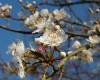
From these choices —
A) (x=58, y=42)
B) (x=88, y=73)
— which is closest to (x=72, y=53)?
(x=58, y=42)

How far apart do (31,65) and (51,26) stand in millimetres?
195

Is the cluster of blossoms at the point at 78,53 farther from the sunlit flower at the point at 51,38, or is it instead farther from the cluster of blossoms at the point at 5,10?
the cluster of blossoms at the point at 5,10

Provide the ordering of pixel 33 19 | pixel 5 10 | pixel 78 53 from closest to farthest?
pixel 78 53 < pixel 33 19 < pixel 5 10

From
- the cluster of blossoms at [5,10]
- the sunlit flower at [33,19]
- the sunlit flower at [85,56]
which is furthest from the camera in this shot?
the cluster of blossoms at [5,10]

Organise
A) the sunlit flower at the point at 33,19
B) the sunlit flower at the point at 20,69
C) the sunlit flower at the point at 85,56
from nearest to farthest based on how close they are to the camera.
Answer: the sunlit flower at the point at 20,69 → the sunlit flower at the point at 85,56 → the sunlit flower at the point at 33,19

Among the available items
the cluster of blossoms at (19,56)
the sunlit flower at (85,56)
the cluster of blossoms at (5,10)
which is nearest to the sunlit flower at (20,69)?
the cluster of blossoms at (19,56)

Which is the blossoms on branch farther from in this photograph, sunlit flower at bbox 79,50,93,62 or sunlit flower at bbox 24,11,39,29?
sunlit flower at bbox 79,50,93,62

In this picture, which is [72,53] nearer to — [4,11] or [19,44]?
[19,44]

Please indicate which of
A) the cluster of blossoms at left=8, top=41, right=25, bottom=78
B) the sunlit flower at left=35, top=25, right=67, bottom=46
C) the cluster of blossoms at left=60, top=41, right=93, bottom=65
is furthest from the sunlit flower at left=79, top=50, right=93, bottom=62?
the cluster of blossoms at left=8, top=41, right=25, bottom=78

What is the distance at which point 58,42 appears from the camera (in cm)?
164

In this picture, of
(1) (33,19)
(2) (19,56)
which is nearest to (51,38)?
(2) (19,56)

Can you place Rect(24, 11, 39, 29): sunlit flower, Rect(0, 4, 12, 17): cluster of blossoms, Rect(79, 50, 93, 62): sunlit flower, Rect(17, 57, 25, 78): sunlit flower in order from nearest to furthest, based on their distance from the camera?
Rect(17, 57, 25, 78): sunlit flower
Rect(79, 50, 93, 62): sunlit flower
Rect(24, 11, 39, 29): sunlit flower
Rect(0, 4, 12, 17): cluster of blossoms

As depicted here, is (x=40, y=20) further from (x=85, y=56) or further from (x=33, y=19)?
(x=85, y=56)

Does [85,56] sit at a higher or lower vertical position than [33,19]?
lower
